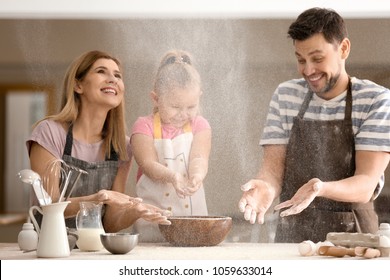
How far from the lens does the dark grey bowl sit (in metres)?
1.95

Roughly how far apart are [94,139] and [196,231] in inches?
15.5

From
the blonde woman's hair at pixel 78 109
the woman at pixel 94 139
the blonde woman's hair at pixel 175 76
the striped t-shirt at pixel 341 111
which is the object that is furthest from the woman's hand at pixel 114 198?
the striped t-shirt at pixel 341 111

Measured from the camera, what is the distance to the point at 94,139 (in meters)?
2.09

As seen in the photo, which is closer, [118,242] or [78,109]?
[118,242]

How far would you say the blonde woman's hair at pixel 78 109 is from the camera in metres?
2.09

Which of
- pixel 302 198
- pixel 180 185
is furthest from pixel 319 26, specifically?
pixel 180 185

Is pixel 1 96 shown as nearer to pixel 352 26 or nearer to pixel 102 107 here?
pixel 102 107

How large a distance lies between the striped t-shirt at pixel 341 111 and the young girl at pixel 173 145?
0.66 feet

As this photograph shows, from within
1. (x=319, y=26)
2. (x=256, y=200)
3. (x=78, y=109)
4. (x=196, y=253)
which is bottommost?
(x=196, y=253)

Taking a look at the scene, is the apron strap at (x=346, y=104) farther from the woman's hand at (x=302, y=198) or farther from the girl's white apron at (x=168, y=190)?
the girl's white apron at (x=168, y=190)

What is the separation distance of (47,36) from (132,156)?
0.42 meters

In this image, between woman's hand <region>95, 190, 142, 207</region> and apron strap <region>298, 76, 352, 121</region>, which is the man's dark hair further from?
woman's hand <region>95, 190, 142, 207</region>

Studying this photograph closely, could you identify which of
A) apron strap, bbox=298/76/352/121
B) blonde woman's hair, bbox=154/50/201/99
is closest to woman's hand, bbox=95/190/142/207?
blonde woman's hair, bbox=154/50/201/99

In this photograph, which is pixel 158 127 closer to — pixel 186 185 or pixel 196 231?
pixel 186 185
